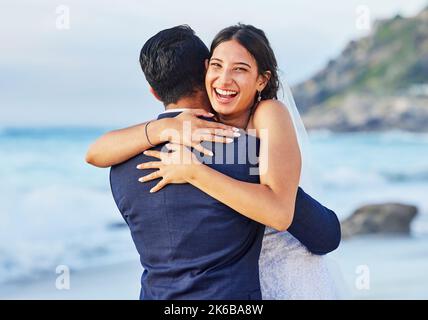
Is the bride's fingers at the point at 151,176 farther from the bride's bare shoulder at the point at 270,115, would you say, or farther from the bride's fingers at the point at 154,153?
the bride's bare shoulder at the point at 270,115

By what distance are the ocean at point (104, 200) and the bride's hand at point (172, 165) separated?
58 cm

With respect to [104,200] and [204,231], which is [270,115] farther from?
[104,200]

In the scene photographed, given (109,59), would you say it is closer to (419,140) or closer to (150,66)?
(419,140)

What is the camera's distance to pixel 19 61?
465 inches

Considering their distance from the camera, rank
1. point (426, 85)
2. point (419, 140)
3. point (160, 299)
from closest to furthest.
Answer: point (160, 299)
point (419, 140)
point (426, 85)

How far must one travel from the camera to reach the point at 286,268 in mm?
1911

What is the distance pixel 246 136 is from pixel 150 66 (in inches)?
11.4

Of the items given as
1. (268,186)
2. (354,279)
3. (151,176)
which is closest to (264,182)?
(268,186)

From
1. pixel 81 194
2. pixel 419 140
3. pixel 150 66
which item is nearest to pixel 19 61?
pixel 81 194

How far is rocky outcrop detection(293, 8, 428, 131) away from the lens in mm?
14556

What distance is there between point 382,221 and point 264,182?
263 inches

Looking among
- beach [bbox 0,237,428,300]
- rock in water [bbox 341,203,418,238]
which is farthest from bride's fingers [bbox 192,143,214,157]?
rock in water [bbox 341,203,418,238]

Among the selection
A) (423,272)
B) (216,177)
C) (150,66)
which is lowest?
(423,272)

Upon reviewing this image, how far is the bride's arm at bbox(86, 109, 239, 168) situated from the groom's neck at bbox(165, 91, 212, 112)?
29 mm
